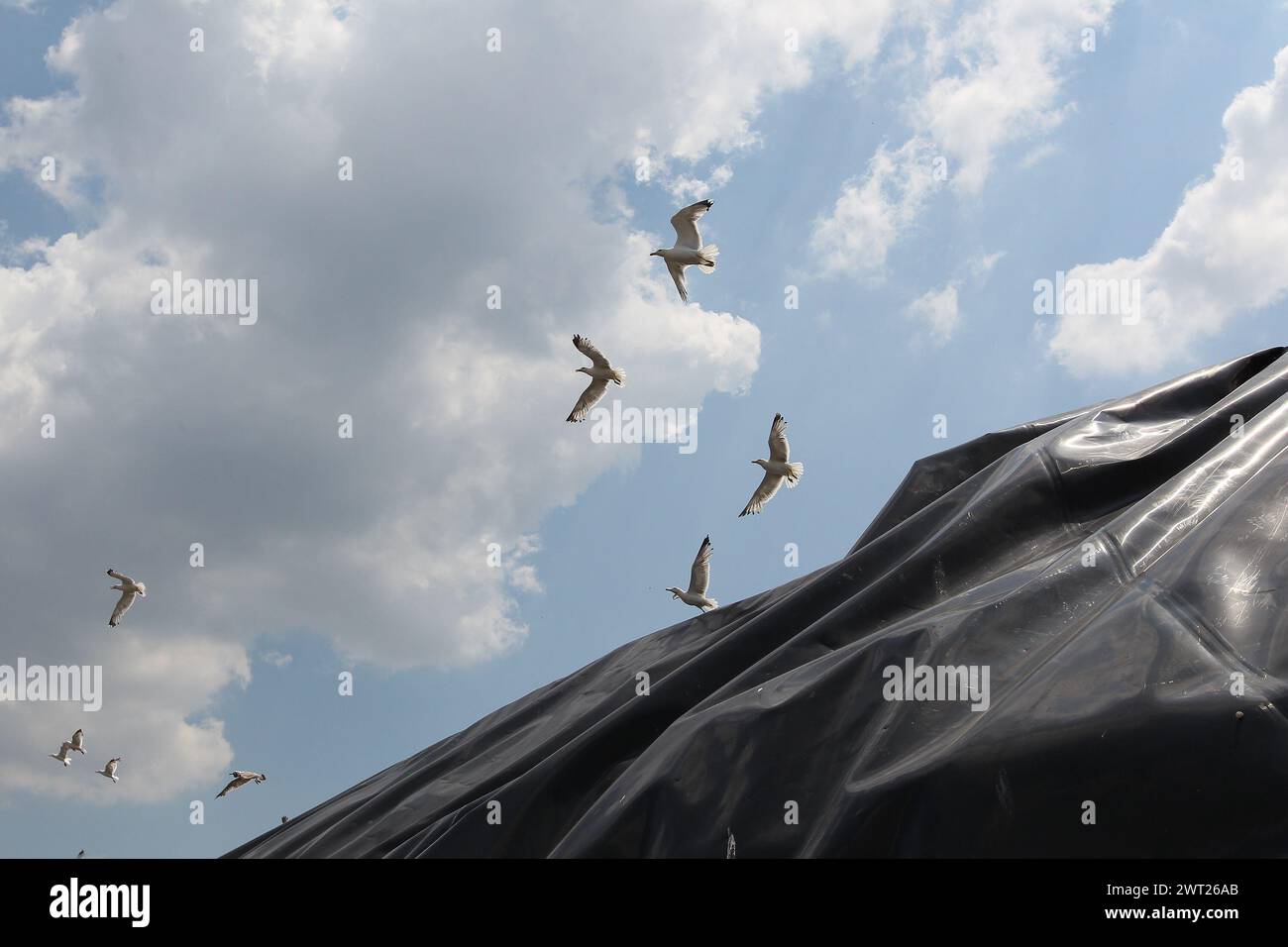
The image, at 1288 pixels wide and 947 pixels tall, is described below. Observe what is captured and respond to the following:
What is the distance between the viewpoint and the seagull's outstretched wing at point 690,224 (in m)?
11.9

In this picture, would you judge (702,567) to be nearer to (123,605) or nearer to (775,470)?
(775,470)

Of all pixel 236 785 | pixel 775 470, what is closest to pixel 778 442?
pixel 775 470

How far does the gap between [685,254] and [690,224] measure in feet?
1.32

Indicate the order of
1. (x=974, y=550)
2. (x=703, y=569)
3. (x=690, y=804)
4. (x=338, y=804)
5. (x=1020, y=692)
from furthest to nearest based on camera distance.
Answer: (x=703, y=569) < (x=338, y=804) < (x=974, y=550) < (x=690, y=804) < (x=1020, y=692)

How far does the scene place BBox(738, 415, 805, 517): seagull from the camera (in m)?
13.1

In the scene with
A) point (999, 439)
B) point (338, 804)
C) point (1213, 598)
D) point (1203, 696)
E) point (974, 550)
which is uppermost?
point (999, 439)

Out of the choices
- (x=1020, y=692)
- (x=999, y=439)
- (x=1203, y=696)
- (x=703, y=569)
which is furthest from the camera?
(x=703, y=569)

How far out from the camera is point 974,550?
421cm

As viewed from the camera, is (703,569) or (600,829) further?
(703,569)

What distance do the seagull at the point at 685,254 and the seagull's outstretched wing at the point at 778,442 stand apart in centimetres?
203

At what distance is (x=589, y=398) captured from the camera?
43.9 feet
